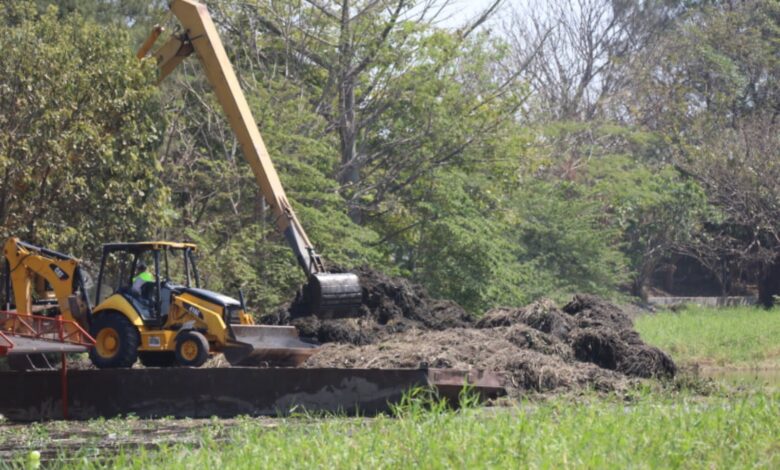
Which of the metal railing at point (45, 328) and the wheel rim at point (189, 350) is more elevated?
the metal railing at point (45, 328)

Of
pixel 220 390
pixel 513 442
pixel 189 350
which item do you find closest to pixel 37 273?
pixel 189 350

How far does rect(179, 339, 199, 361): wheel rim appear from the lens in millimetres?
16616

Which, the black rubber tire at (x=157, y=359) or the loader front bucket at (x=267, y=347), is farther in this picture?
the black rubber tire at (x=157, y=359)

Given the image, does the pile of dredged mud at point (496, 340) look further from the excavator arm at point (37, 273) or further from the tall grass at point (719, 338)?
the tall grass at point (719, 338)

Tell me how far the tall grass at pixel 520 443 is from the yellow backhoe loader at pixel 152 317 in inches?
211

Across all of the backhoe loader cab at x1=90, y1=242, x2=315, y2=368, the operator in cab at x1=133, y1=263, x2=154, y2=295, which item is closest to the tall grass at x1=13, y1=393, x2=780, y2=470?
the backhoe loader cab at x1=90, y1=242, x2=315, y2=368

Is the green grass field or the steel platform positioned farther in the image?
the steel platform

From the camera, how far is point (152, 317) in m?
17.1

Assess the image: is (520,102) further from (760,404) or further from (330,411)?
(760,404)

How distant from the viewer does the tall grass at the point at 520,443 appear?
915 cm

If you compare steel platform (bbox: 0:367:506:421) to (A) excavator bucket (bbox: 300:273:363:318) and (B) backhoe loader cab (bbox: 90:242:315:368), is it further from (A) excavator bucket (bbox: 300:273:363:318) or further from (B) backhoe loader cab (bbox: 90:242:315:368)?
(A) excavator bucket (bbox: 300:273:363:318)

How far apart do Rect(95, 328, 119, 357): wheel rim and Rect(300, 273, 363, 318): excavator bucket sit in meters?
Result: 3.01

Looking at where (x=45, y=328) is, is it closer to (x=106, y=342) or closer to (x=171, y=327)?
(x=106, y=342)

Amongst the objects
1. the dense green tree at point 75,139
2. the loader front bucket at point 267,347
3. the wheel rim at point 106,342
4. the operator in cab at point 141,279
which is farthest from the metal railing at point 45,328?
the dense green tree at point 75,139
